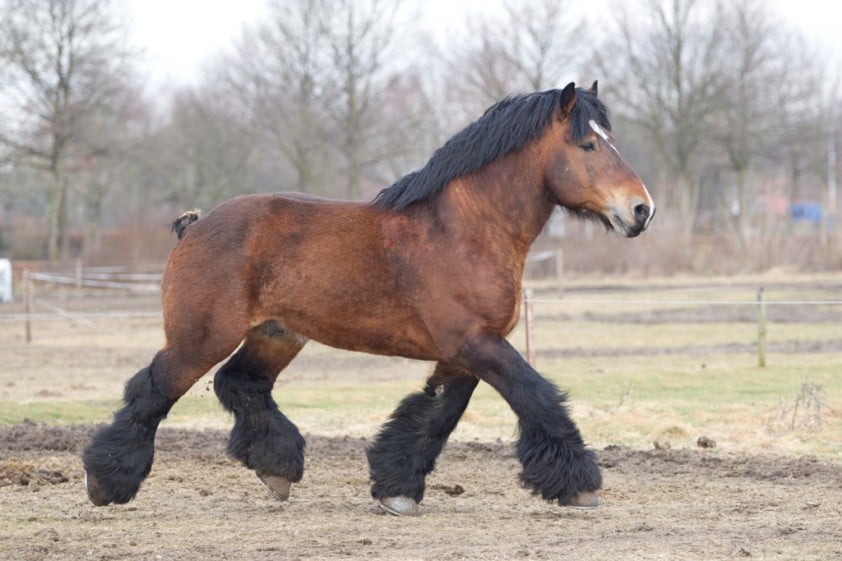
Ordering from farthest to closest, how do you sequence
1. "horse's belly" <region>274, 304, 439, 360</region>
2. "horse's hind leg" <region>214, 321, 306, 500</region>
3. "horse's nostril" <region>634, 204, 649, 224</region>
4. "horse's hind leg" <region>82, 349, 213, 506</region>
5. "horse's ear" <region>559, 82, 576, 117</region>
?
"horse's hind leg" <region>214, 321, 306, 500</region> < "horse's hind leg" <region>82, 349, 213, 506</region> < "horse's belly" <region>274, 304, 439, 360</region> < "horse's ear" <region>559, 82, 576, 117</region> < "horse's nostril" <region>634, 204, 649, 224</region>

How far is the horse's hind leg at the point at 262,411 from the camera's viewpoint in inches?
277

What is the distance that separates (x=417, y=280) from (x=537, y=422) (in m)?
1.04

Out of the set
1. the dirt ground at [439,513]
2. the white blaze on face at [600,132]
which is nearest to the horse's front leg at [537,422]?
the dirt ground at [439,513]

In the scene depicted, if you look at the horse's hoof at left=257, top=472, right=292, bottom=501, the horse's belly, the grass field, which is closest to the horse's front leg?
the horse's belly

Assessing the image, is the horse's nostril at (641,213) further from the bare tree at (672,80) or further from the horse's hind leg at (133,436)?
the bare tree at (672,80)

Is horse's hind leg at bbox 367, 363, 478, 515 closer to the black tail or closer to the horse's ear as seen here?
the horse's ear

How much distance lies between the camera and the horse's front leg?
20.0 ft

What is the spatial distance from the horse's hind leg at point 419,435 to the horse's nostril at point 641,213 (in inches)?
55.6

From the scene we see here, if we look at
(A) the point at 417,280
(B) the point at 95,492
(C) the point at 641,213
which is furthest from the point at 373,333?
(B) the point at 95,492

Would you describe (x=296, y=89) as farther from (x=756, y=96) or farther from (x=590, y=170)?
(x=590, y=170)

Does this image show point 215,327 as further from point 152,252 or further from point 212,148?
point 212,148

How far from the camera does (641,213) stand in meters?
6.09

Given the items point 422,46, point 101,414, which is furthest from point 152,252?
point 101,414

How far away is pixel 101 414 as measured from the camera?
38.9ft
